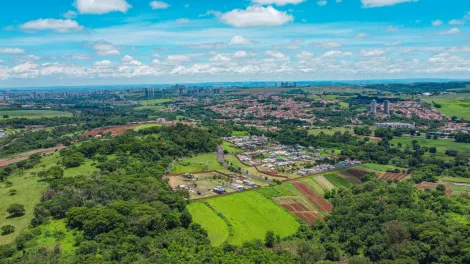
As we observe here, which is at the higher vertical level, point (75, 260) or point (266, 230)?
point (75, 260)

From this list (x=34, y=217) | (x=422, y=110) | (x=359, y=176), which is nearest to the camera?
(x=34, y=217)

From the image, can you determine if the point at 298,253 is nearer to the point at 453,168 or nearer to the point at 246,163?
the point at 246,163

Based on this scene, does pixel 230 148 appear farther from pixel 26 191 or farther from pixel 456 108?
pixel 456 108

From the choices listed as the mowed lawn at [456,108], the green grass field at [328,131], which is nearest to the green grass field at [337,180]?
the green grass field at [328,131]

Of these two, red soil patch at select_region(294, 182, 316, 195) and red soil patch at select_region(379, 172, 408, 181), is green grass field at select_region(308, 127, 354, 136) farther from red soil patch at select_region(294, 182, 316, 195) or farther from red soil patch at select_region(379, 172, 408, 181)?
red soil patch at select_region(294, 182, 316, 195)

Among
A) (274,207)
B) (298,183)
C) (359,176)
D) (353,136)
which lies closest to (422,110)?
(353,136)
